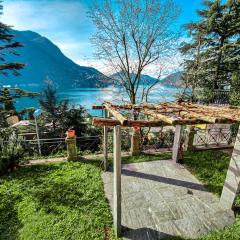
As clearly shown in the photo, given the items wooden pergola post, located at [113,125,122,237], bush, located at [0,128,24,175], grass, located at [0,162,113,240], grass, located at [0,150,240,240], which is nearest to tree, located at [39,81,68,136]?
bush, located at [0,128,24,175]

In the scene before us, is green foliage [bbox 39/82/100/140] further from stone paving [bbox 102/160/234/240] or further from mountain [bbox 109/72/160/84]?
stone paving [bbox 102/160/234/240]

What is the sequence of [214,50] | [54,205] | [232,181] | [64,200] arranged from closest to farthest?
1. [232,181]
2. [54,205]
3. [64,200]
4. [214,50]

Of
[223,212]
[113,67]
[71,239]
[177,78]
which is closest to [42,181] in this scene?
[71,239]

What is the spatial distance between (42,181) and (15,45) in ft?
22.6

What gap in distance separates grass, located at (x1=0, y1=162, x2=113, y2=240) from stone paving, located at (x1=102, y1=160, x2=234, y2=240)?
53 centimetres

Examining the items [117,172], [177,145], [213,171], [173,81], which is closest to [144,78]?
[173,81]

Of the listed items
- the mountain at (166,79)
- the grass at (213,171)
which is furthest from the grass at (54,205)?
the mountain at (166,79)

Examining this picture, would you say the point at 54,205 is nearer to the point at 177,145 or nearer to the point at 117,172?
the point at 117,172

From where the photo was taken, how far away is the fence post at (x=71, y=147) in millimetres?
7659

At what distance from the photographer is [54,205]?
17.3 feet

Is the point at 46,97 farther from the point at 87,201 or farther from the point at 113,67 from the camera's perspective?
the point at 87,201

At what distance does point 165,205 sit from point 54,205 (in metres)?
3.14

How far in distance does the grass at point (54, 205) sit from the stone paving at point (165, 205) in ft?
1.75

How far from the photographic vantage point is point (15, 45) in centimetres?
923
